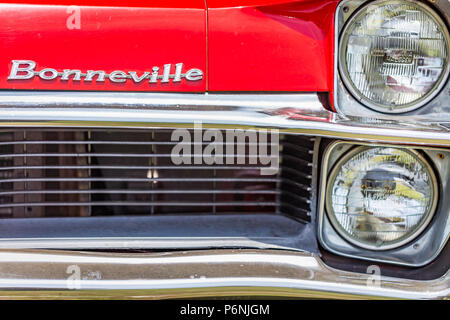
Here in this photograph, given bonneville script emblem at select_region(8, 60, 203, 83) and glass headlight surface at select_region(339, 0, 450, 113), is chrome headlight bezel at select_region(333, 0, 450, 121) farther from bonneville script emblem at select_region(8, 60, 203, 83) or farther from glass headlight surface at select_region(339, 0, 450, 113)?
bonneville script emblem at select_region(8, 60, 203, 83)

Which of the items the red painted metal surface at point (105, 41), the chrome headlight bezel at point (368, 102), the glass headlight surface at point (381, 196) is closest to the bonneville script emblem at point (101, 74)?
the red painted metal surface at point (105, 41)

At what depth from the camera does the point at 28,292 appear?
1.14m

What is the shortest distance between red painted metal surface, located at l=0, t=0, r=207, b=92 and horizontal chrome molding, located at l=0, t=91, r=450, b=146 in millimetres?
43

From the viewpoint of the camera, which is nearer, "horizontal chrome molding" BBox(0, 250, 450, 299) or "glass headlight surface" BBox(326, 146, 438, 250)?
"horizontal chrome molding" BBox(0, 250, 450, 299)

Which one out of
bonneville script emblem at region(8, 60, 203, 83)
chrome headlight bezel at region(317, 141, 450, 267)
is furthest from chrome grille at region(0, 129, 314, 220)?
bonneville script emblem at region(8, 60, 203, 83)

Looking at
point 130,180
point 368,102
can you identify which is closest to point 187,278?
point 130,180

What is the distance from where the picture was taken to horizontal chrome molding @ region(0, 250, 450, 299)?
3.76ft

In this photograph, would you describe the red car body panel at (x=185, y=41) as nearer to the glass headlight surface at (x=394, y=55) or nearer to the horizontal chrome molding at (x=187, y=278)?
the glass headlight surface at (x=394, y=55)

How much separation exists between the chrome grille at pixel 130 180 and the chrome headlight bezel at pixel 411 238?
64 millimetres

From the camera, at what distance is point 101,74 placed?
122cm

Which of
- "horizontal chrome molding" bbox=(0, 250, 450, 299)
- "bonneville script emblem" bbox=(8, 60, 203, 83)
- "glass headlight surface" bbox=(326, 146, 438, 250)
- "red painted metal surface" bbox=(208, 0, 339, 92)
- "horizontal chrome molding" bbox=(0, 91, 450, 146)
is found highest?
"red painted metal surface" bbox=(208, 0, 339, 92)

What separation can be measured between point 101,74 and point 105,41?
8 centimetres

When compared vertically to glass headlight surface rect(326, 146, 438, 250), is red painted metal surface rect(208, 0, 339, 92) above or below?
above

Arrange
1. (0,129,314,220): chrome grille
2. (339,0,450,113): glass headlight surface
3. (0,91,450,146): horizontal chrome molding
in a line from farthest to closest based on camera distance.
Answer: (0,129,314,220): chrome grille → (339,0,450,113): glass headlight surface → (0,91,450,146): horizontal chrome molding
